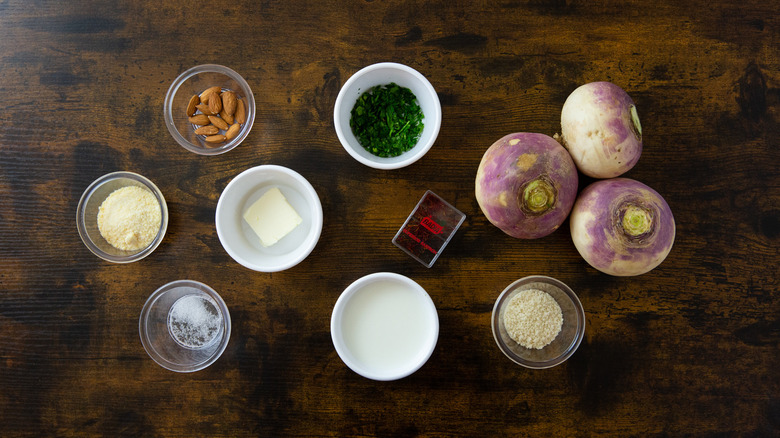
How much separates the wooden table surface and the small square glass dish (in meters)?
0.04

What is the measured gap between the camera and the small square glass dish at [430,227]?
126 cm

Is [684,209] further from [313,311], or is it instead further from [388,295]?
[313,311]

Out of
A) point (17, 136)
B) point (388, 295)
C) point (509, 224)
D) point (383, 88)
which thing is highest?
point (17, 136)

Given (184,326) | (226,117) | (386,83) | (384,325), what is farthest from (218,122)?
(384,325)

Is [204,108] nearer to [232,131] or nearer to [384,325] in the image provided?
[232,131]

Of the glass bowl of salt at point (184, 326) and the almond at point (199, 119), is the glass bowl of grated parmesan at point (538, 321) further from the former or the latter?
the almond at point (199, 119)

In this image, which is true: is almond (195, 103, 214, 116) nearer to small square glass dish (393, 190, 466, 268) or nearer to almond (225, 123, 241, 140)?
almond (225, 123, 241, 140)

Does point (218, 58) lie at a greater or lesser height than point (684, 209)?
greater

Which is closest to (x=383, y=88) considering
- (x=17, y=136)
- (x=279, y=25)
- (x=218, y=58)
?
(x=279, y=25)

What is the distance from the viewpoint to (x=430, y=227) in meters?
1.26

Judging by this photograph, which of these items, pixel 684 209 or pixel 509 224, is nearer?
pixel 509 224

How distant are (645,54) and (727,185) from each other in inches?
17.7

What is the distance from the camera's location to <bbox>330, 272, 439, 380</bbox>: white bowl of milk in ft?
3.92

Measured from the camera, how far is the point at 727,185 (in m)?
1.29
